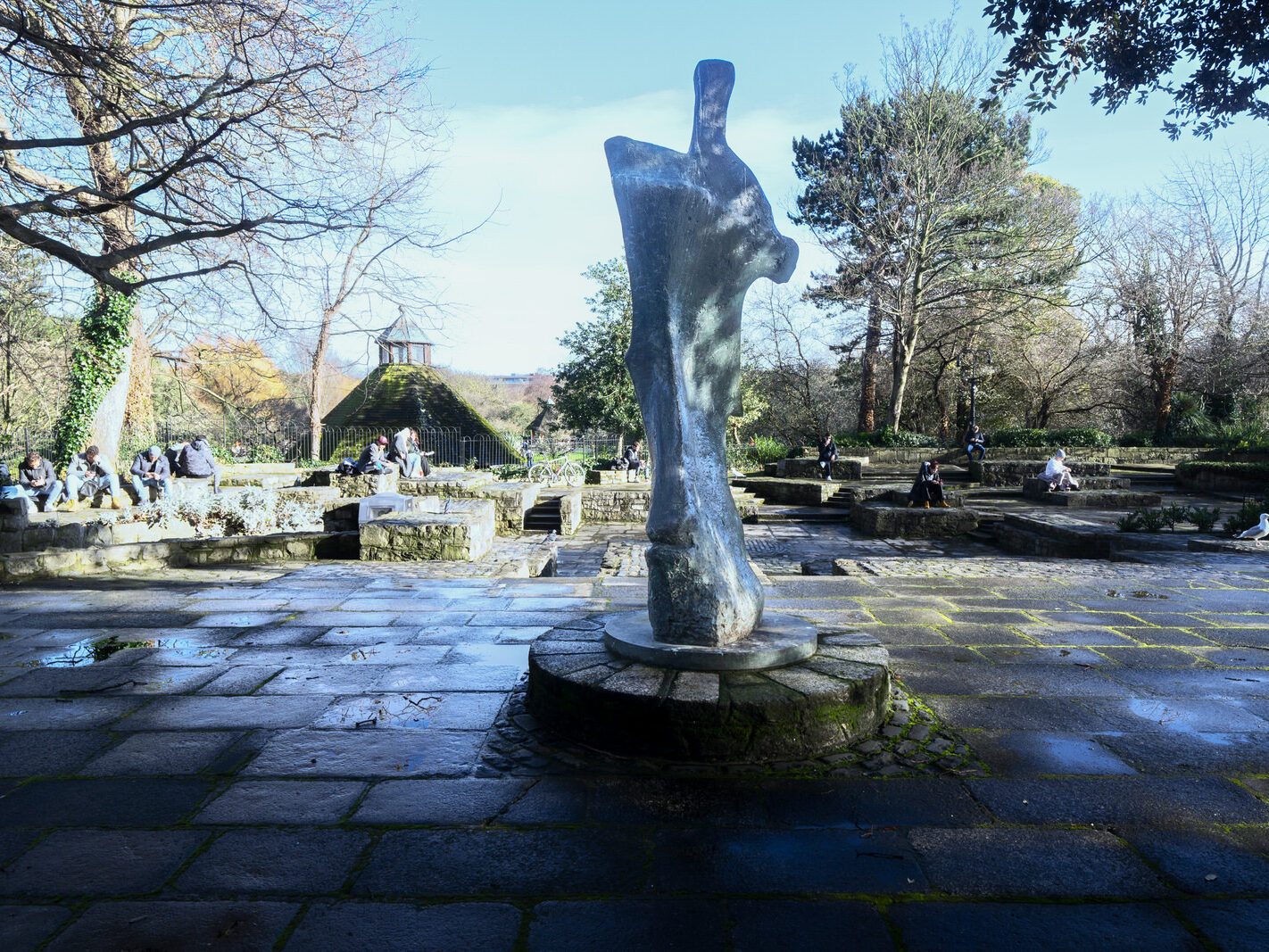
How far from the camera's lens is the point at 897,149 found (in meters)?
24.5

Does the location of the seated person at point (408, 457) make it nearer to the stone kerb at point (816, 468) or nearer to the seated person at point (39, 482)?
the seated person at point (39, 482)

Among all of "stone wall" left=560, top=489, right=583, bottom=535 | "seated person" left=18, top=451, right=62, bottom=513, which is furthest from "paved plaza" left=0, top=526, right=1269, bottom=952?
"seated person" left=18, top=451, right=62, bottom=513

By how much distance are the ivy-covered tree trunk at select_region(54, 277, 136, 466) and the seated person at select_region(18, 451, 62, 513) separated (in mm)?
1919

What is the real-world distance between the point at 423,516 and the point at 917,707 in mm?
6555

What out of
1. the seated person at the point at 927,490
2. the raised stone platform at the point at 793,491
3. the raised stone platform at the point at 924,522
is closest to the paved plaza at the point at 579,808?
the raised stone platform at the point at 924,522

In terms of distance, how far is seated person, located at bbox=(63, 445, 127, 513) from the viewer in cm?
1397

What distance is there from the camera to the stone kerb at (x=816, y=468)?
21.7 m

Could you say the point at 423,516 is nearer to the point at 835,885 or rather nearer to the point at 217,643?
the point at 217,643

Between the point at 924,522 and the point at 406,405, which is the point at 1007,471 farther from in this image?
the point at 406,405

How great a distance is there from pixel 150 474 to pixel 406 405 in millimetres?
16522

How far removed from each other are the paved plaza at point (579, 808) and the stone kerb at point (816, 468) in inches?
693

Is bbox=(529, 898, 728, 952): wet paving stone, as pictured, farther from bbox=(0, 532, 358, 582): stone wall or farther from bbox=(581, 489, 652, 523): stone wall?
bbox=(581, 489, 652, 523): stone wall

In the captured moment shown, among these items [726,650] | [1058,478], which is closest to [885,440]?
[1058,478]

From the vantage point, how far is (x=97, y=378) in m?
16.4
